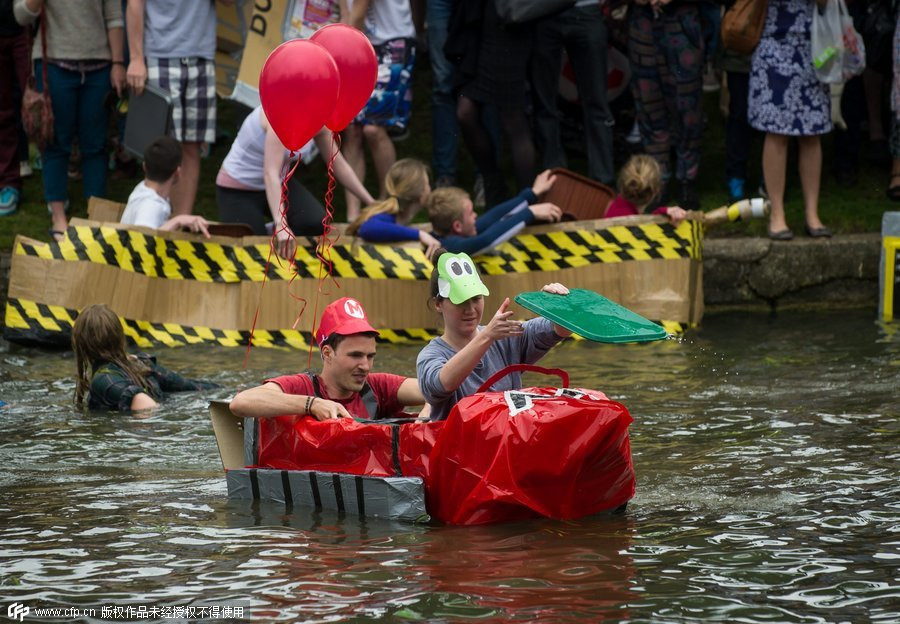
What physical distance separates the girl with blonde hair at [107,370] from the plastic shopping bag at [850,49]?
5.59m

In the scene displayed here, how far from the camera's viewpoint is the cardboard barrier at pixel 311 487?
6469 mm

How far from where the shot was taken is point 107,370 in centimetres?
918

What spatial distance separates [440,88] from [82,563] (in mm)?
7139

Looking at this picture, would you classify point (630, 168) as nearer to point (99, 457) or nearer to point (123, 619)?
point (99, 457)

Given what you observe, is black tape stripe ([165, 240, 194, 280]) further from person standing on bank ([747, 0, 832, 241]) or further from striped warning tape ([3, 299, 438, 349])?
person standing on bank ([747, 0, 832, 241])

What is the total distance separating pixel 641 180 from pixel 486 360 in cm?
478

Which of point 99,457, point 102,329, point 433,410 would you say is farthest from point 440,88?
point 433,410

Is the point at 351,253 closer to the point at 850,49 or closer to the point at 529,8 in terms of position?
the point at 529,8

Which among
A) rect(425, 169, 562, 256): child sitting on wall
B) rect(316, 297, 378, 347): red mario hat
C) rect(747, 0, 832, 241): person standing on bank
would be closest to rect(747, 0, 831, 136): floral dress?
rect(747, 0, 832, 241): person standing on bank

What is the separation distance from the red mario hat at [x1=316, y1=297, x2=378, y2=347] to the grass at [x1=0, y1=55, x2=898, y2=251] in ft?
19.0

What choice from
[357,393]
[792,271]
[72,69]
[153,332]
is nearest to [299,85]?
[357,393]

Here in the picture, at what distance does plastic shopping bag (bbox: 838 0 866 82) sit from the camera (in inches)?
444

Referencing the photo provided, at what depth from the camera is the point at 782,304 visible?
1189 cm

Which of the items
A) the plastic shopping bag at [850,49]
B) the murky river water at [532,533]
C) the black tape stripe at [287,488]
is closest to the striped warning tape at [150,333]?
the murky river water at [532,533]
